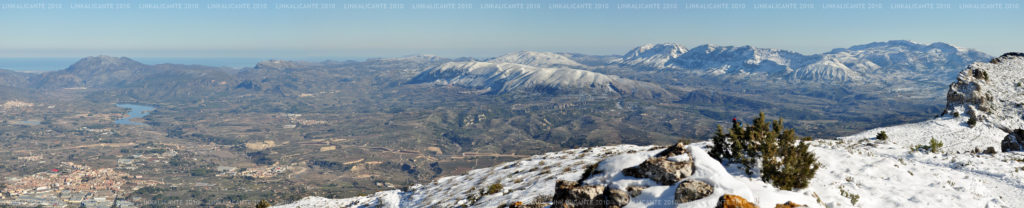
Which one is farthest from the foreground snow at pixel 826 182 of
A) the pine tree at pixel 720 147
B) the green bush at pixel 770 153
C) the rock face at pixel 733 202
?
the pine tree at pixel 720 147

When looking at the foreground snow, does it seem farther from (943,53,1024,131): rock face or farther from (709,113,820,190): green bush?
(943,53,1024,131): rock face

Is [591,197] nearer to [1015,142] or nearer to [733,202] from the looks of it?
[733,202]

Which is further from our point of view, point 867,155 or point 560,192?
point 867,155

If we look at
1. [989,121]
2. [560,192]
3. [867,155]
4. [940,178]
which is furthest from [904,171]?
[989,121]

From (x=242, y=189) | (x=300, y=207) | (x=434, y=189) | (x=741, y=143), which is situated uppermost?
(x=741, y=143)

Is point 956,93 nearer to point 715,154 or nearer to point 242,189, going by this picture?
Answer: point 715,154

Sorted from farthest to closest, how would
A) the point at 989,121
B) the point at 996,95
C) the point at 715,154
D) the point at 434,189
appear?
the point at 996,95 < the point at 989,121 < the point at 434,189 < the point at 715,154

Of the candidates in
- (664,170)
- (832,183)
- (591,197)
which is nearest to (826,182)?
(832,183)
